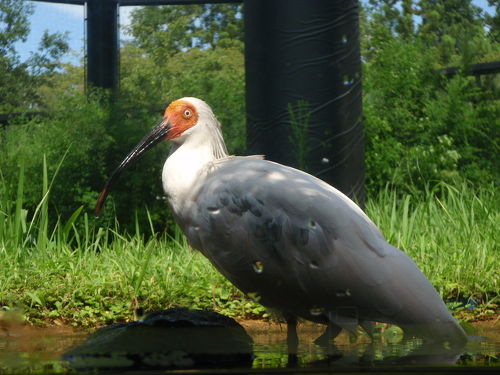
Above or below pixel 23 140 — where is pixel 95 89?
above

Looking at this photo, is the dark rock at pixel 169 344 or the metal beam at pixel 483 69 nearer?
the dark rock at pixel 169 344

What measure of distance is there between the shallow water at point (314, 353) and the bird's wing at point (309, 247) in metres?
0.16

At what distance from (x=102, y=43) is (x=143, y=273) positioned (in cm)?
347

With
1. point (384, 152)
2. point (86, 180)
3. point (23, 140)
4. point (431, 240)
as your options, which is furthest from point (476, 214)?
point (23, 140)

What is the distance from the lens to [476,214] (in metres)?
5.41

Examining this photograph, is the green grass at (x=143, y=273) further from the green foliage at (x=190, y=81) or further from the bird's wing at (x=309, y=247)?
the green foliage at (x=190, y=81)

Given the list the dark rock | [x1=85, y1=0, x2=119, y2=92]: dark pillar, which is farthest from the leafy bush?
the dark rock

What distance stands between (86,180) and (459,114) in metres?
3.51

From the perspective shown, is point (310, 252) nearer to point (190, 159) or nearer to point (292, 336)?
point (292, 336)

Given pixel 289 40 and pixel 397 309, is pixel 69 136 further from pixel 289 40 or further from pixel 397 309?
pixel 397 309

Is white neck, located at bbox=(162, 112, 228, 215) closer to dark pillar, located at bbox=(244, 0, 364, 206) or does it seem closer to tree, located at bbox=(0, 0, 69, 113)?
dark pillar, located at bbox=(244, 0, 364, 206)

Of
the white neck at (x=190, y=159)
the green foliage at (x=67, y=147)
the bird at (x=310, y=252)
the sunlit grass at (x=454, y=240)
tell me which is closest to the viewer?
the bird at (x=310, y=252)

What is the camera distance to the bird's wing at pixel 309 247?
2.95 metres

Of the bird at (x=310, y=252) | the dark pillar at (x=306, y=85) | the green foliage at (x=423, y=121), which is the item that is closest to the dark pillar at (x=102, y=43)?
the dark pillar at (x=306, y=85)
